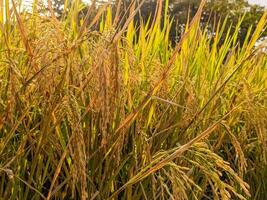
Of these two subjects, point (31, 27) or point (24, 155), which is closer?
point (24, 155)

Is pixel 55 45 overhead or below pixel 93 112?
overhead

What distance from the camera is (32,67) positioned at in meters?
1.60

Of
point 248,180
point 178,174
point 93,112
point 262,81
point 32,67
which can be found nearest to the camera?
point 178,174

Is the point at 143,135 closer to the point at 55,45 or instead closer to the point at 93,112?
the point at 93,112

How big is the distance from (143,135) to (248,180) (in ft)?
2.40

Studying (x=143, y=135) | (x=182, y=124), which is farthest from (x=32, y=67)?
(x=182, y=124)

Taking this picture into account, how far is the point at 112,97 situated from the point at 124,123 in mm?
89

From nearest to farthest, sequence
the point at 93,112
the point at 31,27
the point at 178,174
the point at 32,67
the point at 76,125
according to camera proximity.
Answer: the point at 76,125
the point at 178,174
the point at 32,67
the point at 93,112
the point at 31,27

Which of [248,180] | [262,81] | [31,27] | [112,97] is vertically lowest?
[248,180]

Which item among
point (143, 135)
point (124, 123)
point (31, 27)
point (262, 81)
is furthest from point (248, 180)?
point (31, 27)

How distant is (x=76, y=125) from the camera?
134 centimetres

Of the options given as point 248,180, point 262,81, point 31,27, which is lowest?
point 248,180

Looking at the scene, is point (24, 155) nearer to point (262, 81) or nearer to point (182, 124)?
point (182, 124)

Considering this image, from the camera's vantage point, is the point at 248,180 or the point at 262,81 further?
the point at 262,81
